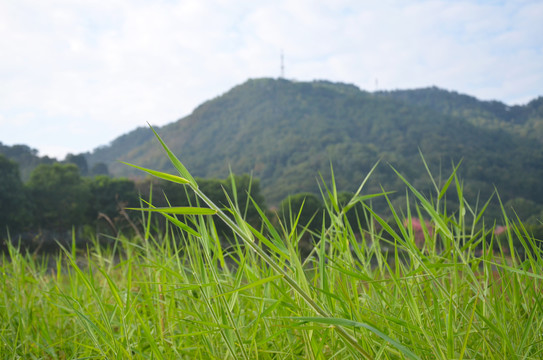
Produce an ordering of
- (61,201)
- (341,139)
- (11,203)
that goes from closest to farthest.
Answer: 1. (11,203)
2. (61,201)
3. (341,139)

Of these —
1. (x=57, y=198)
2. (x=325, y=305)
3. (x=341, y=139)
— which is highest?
(x=341, y=139)

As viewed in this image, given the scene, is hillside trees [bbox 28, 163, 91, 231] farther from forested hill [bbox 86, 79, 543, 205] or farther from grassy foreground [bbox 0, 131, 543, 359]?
grassy foreground [bbox 0, 131, 543, 359]

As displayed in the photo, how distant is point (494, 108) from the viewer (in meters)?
72.4

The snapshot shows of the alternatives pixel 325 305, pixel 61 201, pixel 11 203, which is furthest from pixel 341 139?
pixel 325 305

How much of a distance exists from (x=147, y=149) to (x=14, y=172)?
5001 cm

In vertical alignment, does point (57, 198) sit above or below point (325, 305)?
below

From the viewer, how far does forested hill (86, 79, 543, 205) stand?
142ft

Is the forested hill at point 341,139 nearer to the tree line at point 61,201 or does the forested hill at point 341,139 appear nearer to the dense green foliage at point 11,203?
the tree line at point 61,201

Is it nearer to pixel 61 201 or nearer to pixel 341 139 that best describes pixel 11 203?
pixel 61 201

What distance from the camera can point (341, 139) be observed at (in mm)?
60375

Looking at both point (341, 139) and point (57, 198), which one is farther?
point (341, 139)

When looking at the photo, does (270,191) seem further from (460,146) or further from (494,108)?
(494,108)

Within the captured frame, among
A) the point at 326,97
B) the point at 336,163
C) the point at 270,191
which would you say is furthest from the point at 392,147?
the point at 326,97

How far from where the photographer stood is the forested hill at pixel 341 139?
43375mm
